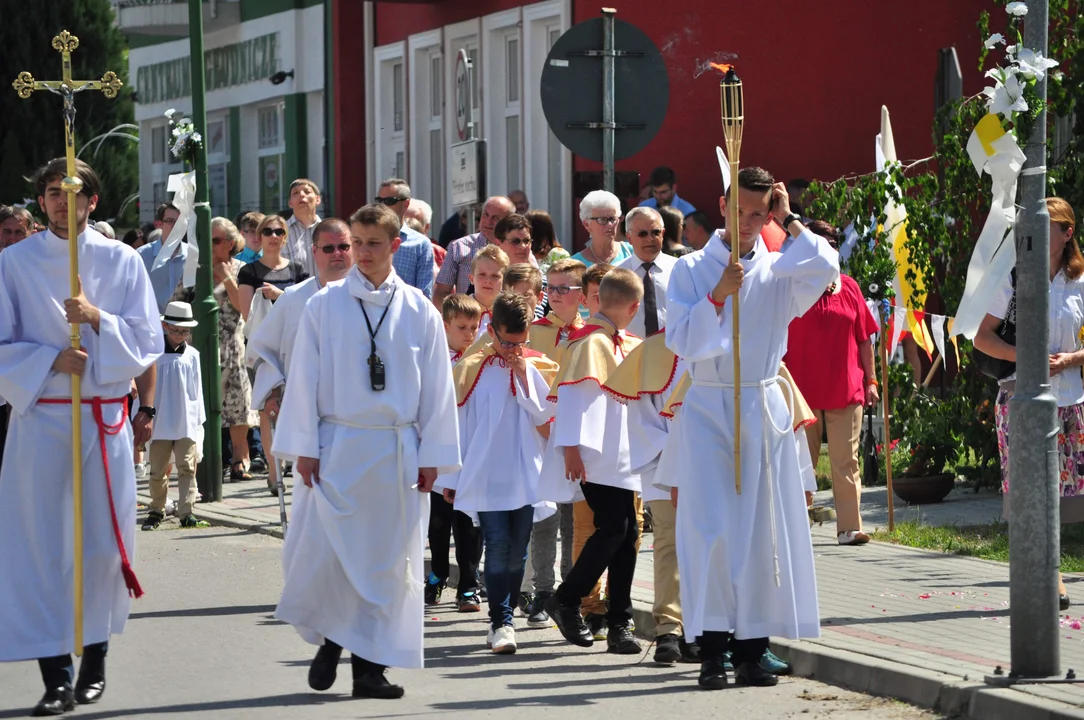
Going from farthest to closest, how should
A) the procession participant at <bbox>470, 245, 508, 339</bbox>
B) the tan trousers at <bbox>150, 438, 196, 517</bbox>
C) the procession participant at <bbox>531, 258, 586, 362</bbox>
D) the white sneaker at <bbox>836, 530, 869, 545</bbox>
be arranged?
the tan trousers at <bbox>150, 438, 196, 517</bbox> < the white sneaker at <bbox>836, 530, 869, 545</bbox> < the procession participant at <bbox>470, 245, 508, 339</bbox> < the procession participant at <bbox>531, 258, 586, 362</bbox>

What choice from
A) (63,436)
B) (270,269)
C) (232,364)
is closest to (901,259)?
(270,269)

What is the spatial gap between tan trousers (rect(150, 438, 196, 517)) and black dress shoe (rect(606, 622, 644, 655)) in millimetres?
5500

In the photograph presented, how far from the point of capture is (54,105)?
41562 mm

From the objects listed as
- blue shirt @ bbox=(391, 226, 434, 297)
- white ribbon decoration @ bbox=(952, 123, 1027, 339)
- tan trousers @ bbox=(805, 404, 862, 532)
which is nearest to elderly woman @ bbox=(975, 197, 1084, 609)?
white ribbon decoration @ bbox=(952, 123, 1027, 339)

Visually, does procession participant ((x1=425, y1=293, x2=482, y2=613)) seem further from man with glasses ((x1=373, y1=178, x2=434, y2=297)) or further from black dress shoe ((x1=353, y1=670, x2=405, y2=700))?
man with glasses ((x1=373, y1=178, x2=434, y2=297))

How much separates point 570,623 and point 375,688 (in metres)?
1.38

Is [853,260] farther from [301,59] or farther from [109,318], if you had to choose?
[301,59]

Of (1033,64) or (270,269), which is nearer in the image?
(1033,64)

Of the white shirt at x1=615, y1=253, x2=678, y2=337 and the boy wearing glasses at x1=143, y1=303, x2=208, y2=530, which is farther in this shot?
the boy wearing glasses at x1=143, y1=303, x2=208, y2=530

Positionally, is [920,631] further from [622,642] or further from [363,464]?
[363,464]

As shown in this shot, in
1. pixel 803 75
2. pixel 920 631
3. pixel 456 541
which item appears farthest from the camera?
pixel 803 75

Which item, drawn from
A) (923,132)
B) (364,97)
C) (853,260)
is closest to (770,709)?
(853,260)

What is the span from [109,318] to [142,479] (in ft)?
30.9

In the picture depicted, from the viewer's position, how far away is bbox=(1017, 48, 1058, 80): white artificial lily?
8.08 meters
